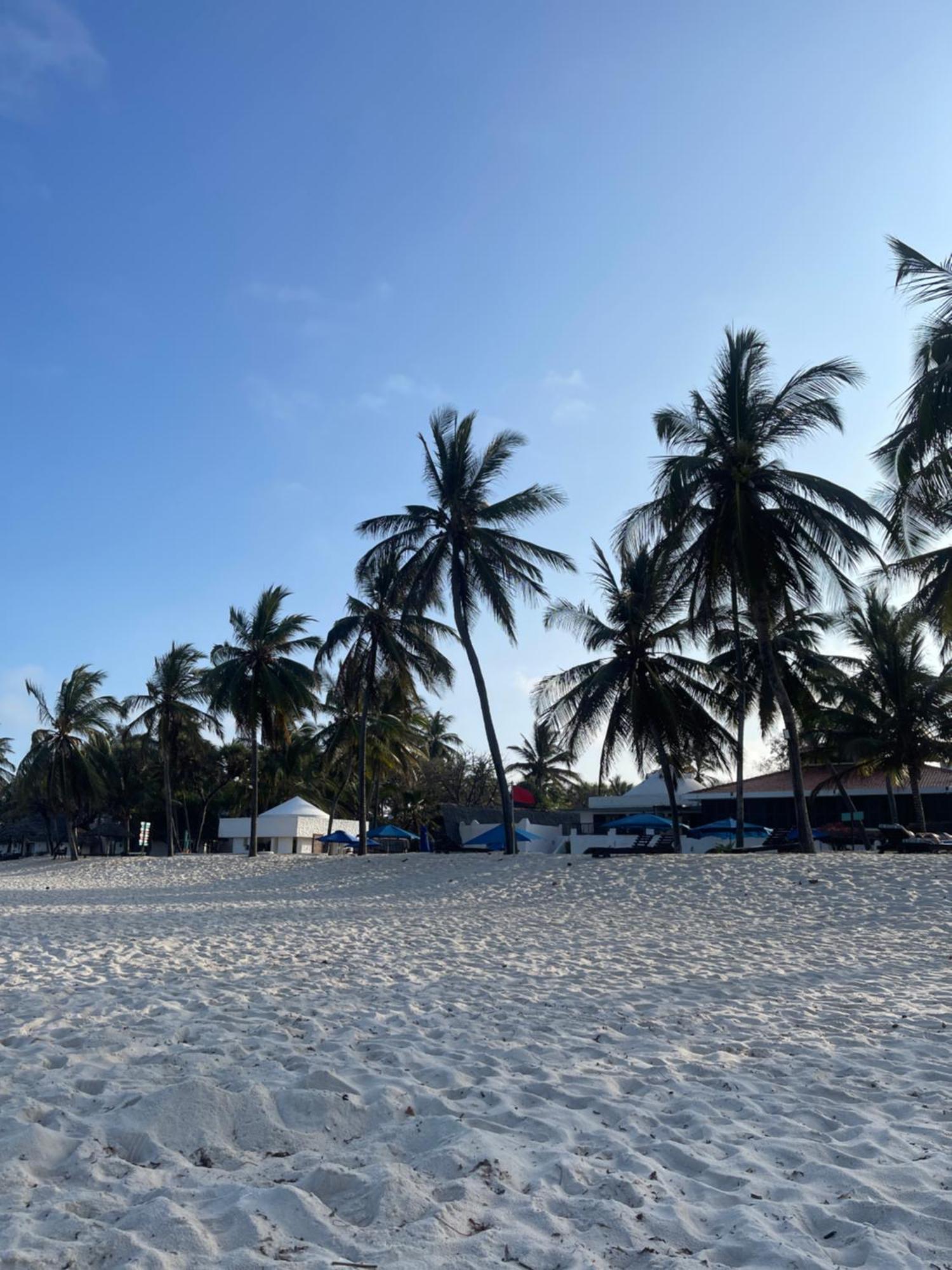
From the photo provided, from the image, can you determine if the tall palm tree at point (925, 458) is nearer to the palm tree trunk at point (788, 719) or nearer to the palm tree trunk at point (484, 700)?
the palm tree trunk at point (788, 719)

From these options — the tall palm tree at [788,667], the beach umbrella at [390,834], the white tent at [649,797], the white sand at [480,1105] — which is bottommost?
the white sand at [480,1105]

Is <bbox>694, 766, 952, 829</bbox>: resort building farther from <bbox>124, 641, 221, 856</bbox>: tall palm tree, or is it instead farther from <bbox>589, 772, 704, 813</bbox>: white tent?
<bbox>124, 641, 221, 856</bbox>: tall palm tree

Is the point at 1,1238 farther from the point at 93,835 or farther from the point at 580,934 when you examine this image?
the point at 93,835

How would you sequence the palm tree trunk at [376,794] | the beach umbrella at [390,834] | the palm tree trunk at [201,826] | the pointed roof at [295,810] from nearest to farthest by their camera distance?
the beach umbrella at [390,834] → the pointed roof at [295,810] → the palm tree trunk at [376,794] → the palm tree trunk at [201,826]

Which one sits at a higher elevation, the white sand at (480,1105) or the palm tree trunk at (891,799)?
the palm tree trunk at (891,799)

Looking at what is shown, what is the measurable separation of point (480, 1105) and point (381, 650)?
23970 millimetres

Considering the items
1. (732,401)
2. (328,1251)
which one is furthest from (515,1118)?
(732,401)

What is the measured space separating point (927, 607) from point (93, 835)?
4726 cm

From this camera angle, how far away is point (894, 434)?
47.5 feet

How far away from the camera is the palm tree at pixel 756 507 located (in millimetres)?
17469

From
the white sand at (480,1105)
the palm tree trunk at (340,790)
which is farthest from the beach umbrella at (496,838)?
the white sand at (480,1105)

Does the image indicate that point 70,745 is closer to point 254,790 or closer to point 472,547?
point 254,790

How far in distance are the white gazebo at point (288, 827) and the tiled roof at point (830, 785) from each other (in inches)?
579

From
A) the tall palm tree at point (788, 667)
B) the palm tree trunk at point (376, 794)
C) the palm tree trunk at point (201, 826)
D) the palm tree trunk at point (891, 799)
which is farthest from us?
the palm tree trunk at point (201, 826)
